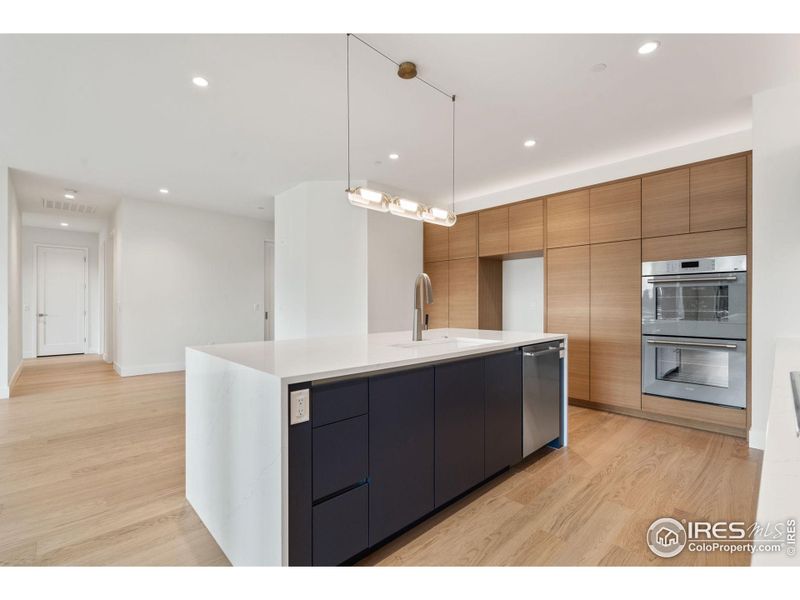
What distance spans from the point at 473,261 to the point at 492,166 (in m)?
1.32

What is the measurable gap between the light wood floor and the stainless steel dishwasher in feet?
0.59

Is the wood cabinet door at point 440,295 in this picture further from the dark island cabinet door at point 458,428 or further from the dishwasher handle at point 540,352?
the dark island cabinet door at point 458,428

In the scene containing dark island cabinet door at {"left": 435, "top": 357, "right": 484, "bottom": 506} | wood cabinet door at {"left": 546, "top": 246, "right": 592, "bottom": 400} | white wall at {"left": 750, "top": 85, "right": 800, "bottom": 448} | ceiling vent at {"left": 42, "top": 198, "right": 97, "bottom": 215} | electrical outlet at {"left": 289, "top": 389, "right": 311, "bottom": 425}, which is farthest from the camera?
ceiling vent at {"left": 42, "top": 198, "right": 97, "bottom": 215}

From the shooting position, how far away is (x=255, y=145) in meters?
3.92

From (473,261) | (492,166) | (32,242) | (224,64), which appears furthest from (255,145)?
(32,242)

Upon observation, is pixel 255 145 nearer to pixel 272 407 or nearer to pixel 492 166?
pixel 492 166

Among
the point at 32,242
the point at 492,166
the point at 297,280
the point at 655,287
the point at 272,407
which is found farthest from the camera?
the point at 32,242

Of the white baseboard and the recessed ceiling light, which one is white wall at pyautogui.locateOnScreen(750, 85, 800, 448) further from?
the white baseboard

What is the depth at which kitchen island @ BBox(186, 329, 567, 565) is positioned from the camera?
4.52 feet

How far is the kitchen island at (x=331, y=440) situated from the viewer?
4.52 ft

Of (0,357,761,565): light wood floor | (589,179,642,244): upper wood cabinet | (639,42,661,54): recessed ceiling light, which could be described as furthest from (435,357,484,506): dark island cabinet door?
(589,179,642,244): upper wood cabinet

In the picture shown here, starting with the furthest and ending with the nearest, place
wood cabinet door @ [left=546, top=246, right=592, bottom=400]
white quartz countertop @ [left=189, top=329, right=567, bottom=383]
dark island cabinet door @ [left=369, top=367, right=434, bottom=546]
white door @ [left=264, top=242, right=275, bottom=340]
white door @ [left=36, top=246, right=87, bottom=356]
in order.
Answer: white door @ [left=36, top=246, right=87, bottom=356], white door @ [left=264, top=242, right=275, bottom=340], wood cabinet door @ [left=546, top=246, right=592, bottom=400], dark island cabinet door @ [left=369, top=367, right=434, bottom=546], white quartz countertop @ [left=189, top=329, right=567, bottom=383]

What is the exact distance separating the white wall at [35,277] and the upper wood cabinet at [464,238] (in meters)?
7.95

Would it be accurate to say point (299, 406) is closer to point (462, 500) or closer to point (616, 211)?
point (462, 500)
